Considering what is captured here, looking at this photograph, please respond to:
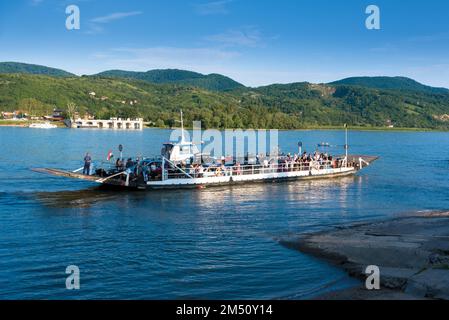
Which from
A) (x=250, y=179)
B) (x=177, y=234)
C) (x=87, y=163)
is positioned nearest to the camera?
(x=177, y=234)

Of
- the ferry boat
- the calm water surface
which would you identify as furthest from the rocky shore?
the ferry boat

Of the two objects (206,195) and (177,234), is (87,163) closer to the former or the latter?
(206,195)

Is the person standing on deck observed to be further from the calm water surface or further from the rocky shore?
the rocky shore

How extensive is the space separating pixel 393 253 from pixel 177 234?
37.1 ft

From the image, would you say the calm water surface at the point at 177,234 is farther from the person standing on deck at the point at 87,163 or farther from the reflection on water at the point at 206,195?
the person standing on deck at the point at 87,163

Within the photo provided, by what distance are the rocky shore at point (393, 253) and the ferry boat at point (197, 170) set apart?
1934 centimetres

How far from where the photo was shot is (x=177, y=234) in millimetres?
27391

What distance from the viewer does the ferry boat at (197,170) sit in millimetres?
43188

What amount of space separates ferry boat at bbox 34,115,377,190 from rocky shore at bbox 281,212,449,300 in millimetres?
19344

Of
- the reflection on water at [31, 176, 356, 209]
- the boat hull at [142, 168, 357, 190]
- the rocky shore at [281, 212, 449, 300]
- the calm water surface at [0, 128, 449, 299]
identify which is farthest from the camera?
the boat hull at [142, 168, 357, 190]

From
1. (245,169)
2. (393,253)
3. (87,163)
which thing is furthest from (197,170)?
(393,253)

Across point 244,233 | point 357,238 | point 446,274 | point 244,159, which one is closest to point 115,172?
point 244,159

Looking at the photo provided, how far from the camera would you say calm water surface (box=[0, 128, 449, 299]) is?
18.9 meters
